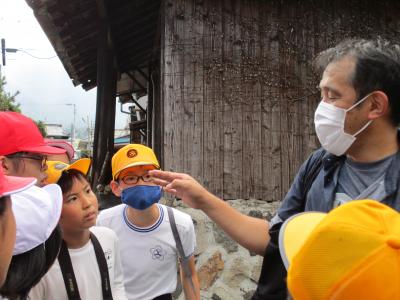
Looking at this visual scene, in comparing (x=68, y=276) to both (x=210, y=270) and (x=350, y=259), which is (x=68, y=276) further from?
(x=210, y=270)

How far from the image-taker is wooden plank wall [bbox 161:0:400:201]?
12.3ft

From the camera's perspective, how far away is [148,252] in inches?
98.8

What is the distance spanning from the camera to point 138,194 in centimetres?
249

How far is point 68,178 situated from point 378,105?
1.59 meters

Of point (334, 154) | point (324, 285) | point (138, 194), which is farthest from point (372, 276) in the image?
point (138, 194)

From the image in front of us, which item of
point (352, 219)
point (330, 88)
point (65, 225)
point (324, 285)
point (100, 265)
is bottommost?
point (100, 265)

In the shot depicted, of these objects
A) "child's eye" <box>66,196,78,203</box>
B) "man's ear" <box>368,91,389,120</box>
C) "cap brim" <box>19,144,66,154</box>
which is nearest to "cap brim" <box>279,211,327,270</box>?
"man's ear" <box>368,91,389,120</box>

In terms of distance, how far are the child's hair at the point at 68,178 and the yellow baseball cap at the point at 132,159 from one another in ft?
1.05

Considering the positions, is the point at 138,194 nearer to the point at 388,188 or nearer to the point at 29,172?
the point at 29,172

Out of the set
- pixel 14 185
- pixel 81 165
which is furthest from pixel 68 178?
pixel 14 185

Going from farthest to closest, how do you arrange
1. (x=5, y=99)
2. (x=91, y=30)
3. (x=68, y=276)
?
(x=5, y=99) → (x=91, y=30) → (x=68, y=276)

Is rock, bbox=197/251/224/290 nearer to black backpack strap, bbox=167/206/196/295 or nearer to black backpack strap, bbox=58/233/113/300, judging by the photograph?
black backpack strap, bbox=167/206/196/295

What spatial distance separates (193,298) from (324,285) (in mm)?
1974

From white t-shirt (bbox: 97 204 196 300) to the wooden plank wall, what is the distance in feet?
3.78
